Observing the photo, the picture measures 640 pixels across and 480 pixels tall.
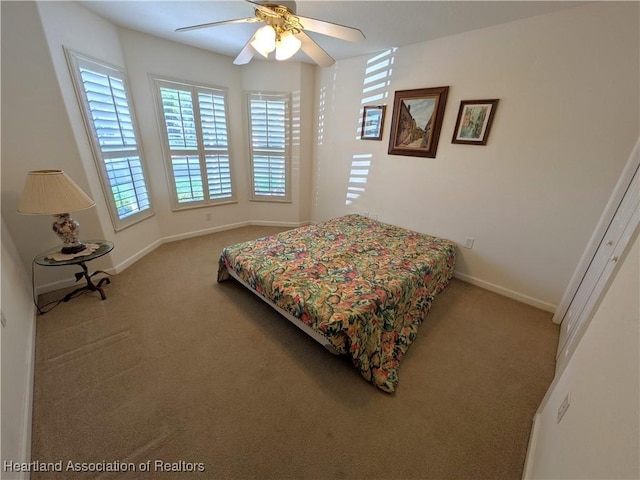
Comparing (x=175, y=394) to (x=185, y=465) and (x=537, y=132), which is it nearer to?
(x=185, y=465)

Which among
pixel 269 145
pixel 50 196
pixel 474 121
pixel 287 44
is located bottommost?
pixel 50 196

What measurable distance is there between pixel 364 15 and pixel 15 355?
11.3 feet

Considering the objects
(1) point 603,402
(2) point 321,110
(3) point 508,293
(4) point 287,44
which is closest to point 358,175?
(2) point 321,110

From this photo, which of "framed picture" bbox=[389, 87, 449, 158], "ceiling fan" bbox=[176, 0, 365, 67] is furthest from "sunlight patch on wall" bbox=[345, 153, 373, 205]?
"ceiling fan" bbox=[176, 0, 365, 67]

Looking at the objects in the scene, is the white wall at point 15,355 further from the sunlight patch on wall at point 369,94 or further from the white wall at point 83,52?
the sunlight patch on wall at point 369,94

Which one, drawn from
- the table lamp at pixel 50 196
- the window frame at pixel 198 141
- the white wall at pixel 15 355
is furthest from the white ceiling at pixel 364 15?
the white wall at pixel 15 355

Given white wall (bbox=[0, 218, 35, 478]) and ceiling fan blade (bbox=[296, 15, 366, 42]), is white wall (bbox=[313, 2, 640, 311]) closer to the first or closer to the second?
ceiling fan blade (bbox=[296, 15, 366, 42])

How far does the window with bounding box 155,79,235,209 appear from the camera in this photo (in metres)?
3.17

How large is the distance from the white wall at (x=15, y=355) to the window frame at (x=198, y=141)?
1675 millimetres

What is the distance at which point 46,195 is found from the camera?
1.80m

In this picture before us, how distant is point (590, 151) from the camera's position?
77.4 inches

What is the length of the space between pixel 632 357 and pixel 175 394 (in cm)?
200

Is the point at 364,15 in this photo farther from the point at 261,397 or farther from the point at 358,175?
the point at 261,397

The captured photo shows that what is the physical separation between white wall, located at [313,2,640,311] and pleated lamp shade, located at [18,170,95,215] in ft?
10.3
